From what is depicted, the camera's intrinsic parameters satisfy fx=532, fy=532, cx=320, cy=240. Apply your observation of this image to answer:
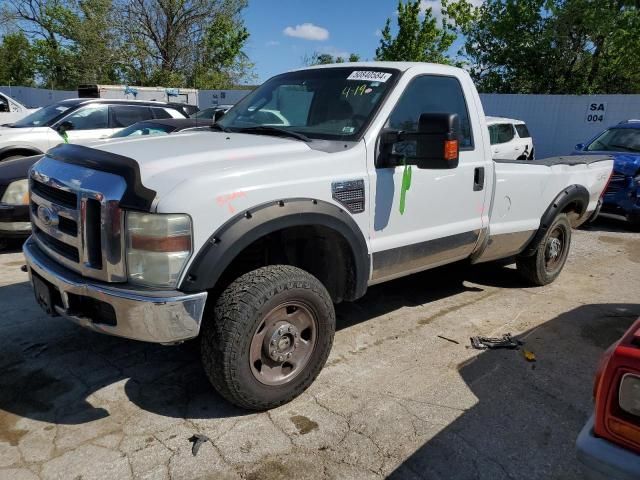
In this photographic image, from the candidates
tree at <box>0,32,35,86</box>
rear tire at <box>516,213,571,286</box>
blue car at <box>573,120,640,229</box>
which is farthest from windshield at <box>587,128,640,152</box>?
tree at <box>0,32,35,86</box>

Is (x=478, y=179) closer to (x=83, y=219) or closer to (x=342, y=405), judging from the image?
(x=342, y=405)

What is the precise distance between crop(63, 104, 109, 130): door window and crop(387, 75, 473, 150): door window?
6.82m

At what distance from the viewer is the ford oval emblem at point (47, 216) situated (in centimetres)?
296

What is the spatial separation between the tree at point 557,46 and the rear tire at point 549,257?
18532 mm

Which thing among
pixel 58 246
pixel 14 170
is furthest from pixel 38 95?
pixel 58 246

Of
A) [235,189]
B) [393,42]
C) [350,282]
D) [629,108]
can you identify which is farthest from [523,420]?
[393,42]

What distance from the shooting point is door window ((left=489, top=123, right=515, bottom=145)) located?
12.1m

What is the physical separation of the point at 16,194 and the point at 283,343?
4.24 m

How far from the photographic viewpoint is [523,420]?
3082mm

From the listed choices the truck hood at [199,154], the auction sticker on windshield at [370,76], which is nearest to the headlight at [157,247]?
the truck hood at [199,154]

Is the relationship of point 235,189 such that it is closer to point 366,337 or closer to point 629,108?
point 366,337

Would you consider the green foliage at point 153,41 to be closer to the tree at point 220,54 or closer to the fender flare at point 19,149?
the tree at point 220,54

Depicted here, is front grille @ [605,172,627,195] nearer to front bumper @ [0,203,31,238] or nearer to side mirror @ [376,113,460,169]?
side mirror @ [376,113,460,169]

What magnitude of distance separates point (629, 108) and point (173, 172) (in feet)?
53.1
